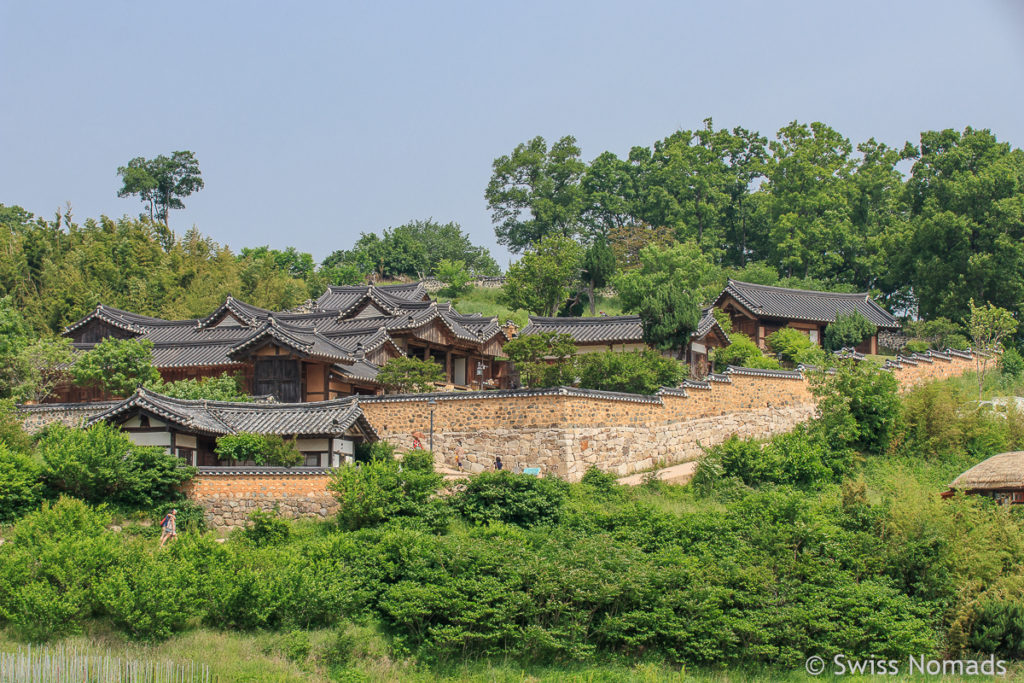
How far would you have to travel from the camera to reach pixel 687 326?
36.6 meters

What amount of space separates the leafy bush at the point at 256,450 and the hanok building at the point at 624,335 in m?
15.7

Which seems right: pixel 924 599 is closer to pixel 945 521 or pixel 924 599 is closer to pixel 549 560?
pixel 945 521

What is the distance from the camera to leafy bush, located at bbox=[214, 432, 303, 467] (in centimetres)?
2492

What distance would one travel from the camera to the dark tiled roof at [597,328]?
41.1 m

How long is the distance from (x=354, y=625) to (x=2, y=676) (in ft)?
19.3

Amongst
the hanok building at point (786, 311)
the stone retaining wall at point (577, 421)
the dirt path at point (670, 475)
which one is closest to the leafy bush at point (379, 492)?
the stone retaining wall at point (577, 421)

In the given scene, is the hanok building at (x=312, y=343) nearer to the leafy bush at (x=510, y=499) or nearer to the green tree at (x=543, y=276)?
the green tree at (x=543, y=276)

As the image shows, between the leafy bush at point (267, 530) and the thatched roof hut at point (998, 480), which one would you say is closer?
the leafy bush at point (267, 530)

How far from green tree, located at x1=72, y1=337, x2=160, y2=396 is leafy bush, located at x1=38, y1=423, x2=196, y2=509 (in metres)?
8.57

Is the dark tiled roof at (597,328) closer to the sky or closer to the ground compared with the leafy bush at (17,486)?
closer to the sky

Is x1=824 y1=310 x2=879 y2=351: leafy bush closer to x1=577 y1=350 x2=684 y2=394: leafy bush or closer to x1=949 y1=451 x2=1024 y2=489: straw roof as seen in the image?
x1=577 y1=350 x2=684 y2=394: leafy bush

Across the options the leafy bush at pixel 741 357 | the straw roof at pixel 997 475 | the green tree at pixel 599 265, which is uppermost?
the green tree at pixel 599 265

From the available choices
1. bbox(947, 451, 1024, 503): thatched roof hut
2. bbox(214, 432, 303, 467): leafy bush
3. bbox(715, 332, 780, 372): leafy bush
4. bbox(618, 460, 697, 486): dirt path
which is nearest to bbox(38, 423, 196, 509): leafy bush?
bbox(214, 432, 303, 467): leafy bush

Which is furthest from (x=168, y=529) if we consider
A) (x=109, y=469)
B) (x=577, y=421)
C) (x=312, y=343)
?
(x=312, y=343)
